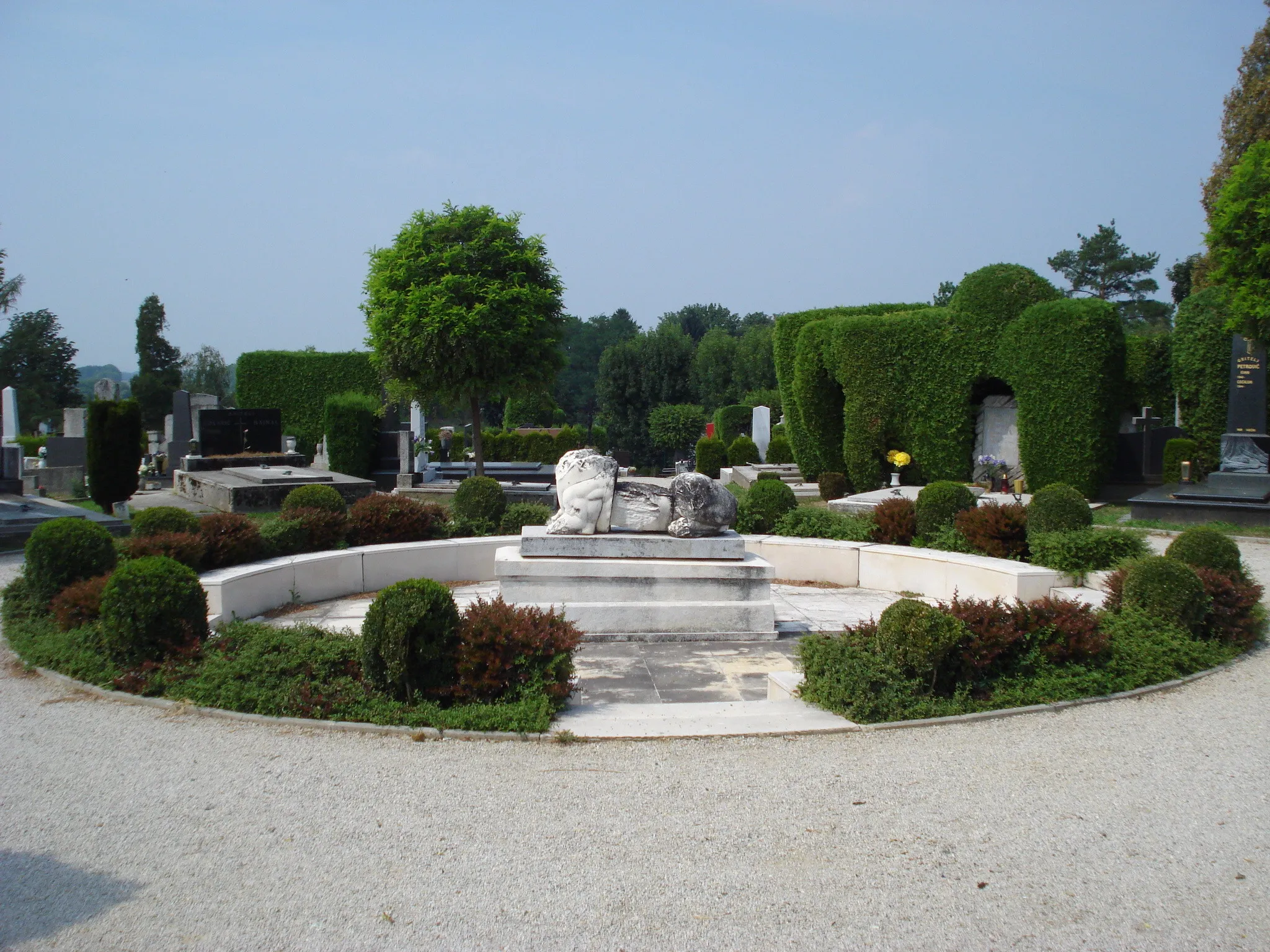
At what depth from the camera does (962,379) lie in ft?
72.2

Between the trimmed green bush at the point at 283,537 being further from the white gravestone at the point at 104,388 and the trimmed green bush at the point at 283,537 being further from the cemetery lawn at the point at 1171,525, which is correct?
the white gravestone at the point at 104,388

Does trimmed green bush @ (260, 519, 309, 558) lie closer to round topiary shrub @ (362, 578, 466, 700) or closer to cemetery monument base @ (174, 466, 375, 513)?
round topiary shrub @ (362, 578, 466, 700)

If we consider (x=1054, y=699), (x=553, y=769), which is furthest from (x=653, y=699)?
(x=1054, y=699)

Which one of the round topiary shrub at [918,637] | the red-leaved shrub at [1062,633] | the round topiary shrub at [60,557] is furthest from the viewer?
the round topiary shrub at [60,557]

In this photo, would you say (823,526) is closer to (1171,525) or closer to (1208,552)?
(1208,552)

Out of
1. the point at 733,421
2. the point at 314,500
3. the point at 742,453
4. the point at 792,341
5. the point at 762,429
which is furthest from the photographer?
the point at 733,421

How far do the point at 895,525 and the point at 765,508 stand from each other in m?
1.73

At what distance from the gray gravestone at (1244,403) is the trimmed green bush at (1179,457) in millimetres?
1672

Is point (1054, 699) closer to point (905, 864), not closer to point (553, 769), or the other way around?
point (905, 864)

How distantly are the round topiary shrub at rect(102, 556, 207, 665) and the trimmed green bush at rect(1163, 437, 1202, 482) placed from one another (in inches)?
784

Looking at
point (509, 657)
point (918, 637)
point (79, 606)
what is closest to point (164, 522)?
point (79, 606)

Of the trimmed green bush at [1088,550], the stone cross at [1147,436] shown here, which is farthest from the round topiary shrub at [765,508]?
the stone cross at [1147,436]

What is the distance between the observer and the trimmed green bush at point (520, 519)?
509 inches

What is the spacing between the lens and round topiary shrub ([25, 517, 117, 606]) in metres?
8.38
